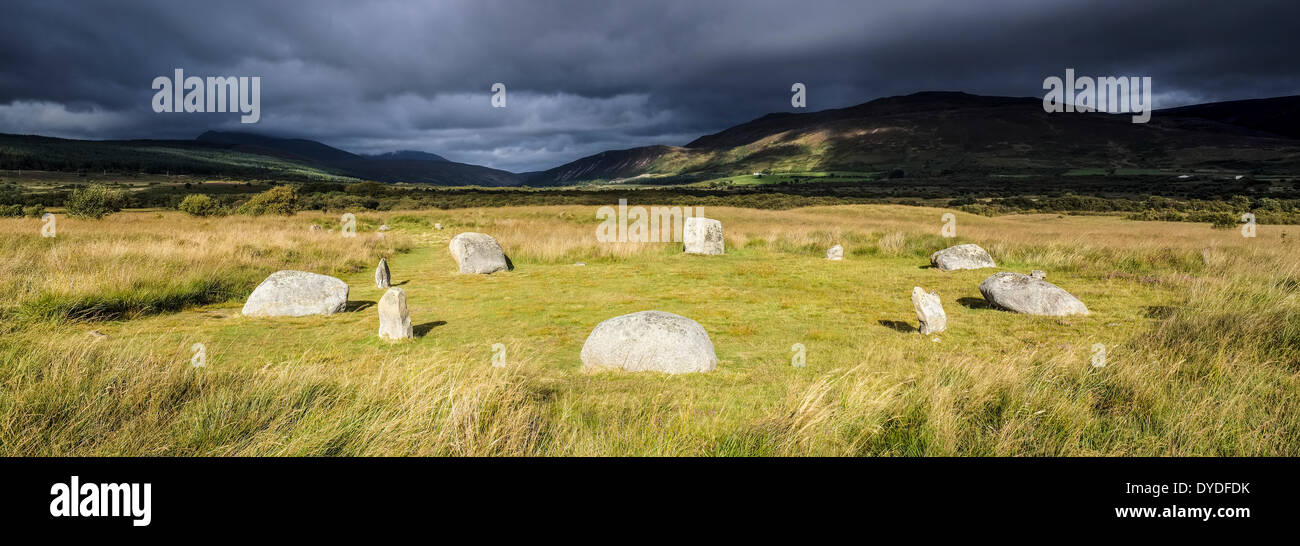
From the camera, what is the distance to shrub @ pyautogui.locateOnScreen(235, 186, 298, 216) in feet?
130

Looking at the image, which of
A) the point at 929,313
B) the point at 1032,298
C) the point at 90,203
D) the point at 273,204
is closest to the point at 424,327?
the point at 929,313

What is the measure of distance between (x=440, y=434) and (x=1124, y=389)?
213 inches

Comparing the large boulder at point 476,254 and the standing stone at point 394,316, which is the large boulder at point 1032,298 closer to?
the standing stone at point 394,316

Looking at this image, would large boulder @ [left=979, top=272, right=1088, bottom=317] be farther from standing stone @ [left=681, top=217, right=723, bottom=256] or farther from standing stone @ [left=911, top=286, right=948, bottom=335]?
standing stone @ [left=681, top=217, right=723, bottom=256]

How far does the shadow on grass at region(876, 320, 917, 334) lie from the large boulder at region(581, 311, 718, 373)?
148 inches

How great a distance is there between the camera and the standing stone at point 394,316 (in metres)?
7.39

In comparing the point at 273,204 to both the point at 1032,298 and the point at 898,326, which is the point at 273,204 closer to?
the point at 898,326

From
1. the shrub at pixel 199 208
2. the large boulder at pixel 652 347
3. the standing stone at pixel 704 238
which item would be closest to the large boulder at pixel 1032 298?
the large boulder at pixel 652 347

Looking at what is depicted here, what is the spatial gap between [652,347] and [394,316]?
390cm

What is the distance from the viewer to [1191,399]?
13.2 feet

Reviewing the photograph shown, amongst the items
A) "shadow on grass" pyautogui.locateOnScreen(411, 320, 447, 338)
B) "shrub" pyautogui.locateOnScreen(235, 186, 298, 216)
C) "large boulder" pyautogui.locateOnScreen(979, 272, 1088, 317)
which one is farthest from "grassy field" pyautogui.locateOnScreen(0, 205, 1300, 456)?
"shrub" pyautogui.locateOnScreen(235, 186, 298, 216)
